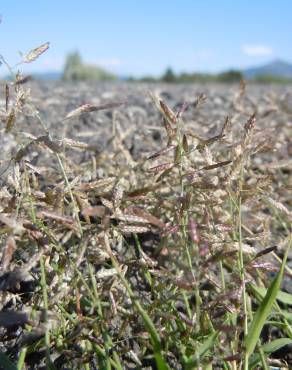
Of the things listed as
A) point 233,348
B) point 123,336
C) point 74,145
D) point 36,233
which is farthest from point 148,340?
point 74,145

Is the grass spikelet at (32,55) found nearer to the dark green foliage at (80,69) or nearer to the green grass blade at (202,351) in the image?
the green grass blade at (202,351)

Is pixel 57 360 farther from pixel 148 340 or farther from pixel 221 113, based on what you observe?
pixel 221 113

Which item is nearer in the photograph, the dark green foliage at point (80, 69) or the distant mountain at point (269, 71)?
the dark green foliage at point (80, 69)

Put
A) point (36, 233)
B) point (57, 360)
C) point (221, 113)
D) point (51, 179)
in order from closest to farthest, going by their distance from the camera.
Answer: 1. point (36, 233)
2. point (57, 360)
3. point (51, 179)
4. point (221, 113)

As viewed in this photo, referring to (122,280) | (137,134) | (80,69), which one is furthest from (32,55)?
(80,69)

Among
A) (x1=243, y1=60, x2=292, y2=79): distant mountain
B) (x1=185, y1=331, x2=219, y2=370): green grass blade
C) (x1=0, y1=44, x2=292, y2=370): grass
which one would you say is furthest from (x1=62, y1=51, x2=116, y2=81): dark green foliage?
(x1=185, y1=331, x2=219, y2=370): green grass blade

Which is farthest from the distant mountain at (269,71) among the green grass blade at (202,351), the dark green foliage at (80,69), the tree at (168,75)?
the green grass blade at (202,351)

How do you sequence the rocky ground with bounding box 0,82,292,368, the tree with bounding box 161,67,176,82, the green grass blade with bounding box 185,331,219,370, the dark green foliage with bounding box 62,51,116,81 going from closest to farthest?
1. the green grass blade with bounding box 185,331,219,370
2. the rocky ground with bounding box 0,82,292,368
3. the dark green foliage with bounding box 62,51,116,81
4. the tree with bounding box 161,67,176,82

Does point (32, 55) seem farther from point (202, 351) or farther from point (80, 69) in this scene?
point (80, 69)

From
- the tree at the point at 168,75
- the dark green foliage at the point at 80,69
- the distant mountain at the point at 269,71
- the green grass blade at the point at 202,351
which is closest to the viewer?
the green grass blade at the point at 202,351

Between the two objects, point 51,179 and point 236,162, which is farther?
point 51,179

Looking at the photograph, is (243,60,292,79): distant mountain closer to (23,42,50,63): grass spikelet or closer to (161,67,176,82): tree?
(161,67,176,82): tree
